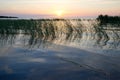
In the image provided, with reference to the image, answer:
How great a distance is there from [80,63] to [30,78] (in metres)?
1.89

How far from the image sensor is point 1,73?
18.9ft

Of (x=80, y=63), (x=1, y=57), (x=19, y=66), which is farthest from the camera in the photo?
(x=1, y=57)

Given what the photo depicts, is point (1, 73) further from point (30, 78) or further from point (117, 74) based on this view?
point (117, 74)

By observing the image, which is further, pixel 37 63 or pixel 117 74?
pixel 37 63

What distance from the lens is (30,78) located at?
5.37 m

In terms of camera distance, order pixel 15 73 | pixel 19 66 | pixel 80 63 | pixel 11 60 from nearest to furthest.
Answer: pixel 15 73 → pixel 19 66 → pixel 80 63 → pixel 11 60

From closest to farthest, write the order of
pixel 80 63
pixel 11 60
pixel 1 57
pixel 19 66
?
pixel 19 66
pixel 80 63
pixel 11 60
pixel 1 57

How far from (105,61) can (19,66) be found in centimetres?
240

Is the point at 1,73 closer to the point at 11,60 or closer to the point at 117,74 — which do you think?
the point at 11,60

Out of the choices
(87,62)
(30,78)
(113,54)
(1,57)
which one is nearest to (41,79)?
(30,78)

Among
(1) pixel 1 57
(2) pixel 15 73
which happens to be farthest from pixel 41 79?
(1) pixel 1 57

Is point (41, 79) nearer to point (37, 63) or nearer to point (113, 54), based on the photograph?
point (37, 63)

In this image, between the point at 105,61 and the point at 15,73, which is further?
the point at 105,61

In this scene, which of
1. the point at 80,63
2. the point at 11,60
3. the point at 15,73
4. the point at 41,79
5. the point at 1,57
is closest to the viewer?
the point at 41,79
